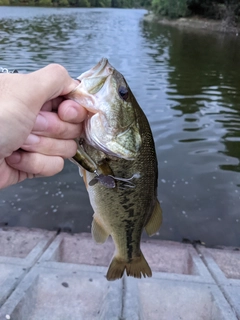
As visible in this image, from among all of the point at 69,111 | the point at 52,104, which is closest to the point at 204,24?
the point at 52,104

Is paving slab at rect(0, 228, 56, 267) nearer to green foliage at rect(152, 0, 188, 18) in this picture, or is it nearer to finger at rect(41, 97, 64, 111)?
finger at rect(41, 97, 64, 111)

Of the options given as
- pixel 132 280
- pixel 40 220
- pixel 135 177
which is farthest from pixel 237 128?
pixel 135 177

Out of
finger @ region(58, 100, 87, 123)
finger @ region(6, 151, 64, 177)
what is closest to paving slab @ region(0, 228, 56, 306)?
finger @ region(6, 151, 64, 177)

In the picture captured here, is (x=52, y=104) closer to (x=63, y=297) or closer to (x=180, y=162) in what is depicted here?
(x=63, y=297)

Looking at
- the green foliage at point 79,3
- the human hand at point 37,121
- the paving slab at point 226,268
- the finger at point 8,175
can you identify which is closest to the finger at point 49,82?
the human hand at point 37,121

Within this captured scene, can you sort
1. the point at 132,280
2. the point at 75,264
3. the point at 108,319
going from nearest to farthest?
1. the point at 108,319
2. the point at 132,280
3. the point at 75,264

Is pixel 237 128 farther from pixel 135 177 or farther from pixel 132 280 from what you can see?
pixel 135 177

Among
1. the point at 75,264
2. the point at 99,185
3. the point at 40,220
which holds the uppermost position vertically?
the point at 99,185
